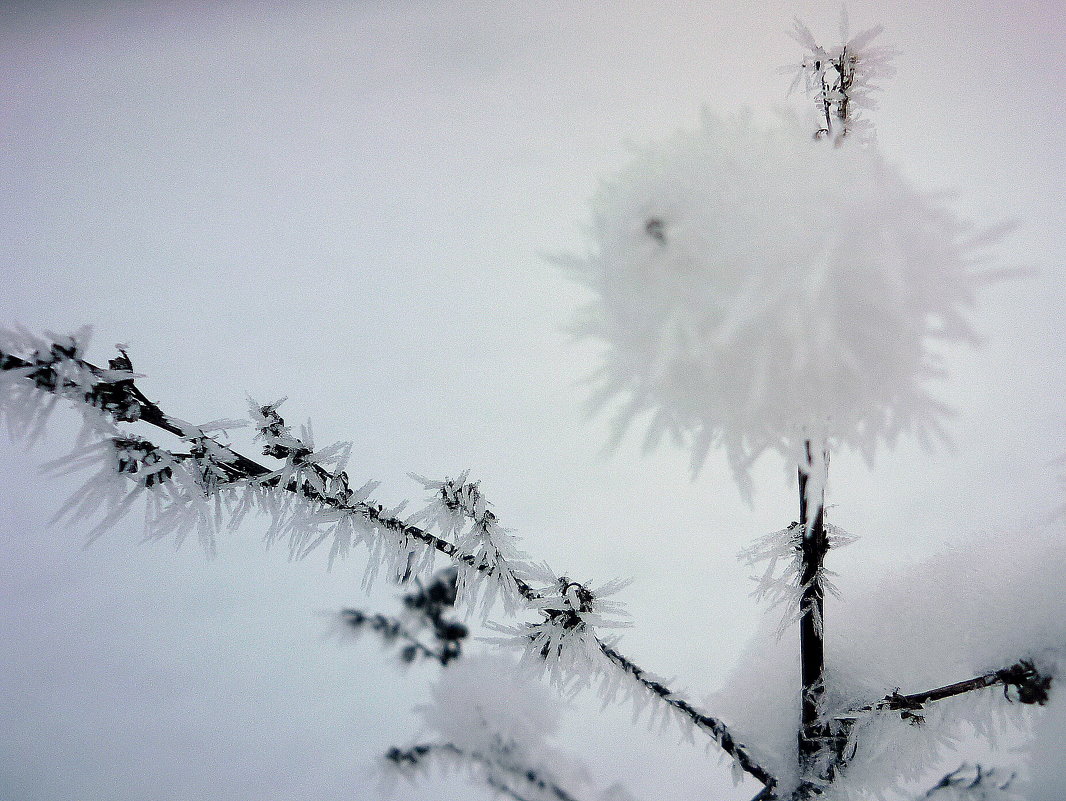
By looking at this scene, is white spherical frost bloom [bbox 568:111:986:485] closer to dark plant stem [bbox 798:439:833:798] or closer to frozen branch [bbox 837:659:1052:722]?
dark plant stem [bbox 798:439:833:798]

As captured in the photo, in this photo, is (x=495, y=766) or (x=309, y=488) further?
(x=495, y=766)

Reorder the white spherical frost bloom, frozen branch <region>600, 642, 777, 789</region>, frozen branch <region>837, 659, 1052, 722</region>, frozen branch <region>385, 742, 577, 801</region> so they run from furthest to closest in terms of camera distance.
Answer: frozen branch <region>385, 742, 577, 801</region>, frozen branch <region>600, 642, 777, 789</region>, frozen branch <region>837, 659, 1052, 722</region>, the white spherical frost bloom

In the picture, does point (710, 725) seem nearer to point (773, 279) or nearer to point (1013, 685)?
point (1013, 685)

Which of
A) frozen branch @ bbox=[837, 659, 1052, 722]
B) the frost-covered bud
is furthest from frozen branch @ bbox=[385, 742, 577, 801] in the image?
the frost-covered bud

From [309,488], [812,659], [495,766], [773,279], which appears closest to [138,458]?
[309,488]

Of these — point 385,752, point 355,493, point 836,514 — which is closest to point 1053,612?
point 836,514

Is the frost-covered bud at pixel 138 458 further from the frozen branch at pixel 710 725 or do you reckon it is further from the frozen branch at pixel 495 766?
the frozen branch at pixel 495 766

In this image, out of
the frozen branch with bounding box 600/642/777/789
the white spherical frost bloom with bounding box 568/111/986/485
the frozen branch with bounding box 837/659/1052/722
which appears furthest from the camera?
the frozen branch with bounding box 600/642/777/789

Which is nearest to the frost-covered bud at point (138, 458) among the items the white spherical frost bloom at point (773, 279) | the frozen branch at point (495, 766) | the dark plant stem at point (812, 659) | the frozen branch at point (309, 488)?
the frozen branch at point (309, 488)

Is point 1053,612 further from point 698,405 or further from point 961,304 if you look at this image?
point 698,405
